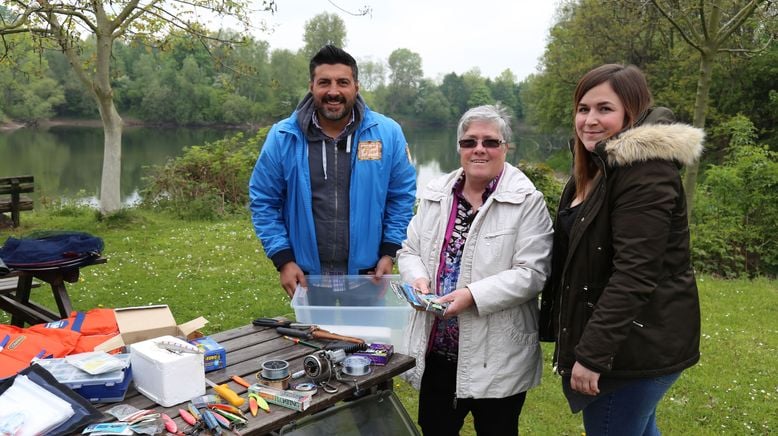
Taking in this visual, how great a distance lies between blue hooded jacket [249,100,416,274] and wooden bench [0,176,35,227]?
774 cm

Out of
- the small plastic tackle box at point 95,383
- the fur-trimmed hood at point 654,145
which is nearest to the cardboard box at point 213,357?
the small plastic tackle box at point 95,383

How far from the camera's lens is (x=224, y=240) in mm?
8812

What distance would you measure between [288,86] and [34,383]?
4580cm

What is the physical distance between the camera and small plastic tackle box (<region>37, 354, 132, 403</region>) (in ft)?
6.94

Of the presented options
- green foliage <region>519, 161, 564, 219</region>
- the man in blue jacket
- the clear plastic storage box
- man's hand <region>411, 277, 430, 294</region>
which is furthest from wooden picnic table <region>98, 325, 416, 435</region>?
green foliage <region>519, 161, 564, 219</region>

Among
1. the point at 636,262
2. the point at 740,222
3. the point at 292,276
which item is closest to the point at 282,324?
the point at 292,276

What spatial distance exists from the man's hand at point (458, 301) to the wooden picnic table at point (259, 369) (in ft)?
1.23

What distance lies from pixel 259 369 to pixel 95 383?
24.6 inches

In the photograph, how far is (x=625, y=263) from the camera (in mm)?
1949

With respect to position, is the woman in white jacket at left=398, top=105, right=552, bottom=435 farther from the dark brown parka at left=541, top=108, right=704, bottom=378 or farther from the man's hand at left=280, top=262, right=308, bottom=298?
the man's hand at left=280, top=262, right=308, bottom=298

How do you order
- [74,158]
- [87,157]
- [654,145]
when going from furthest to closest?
[87,157]
[74,158]
[654,145]

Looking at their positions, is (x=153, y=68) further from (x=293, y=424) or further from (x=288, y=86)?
(x=293, y=424)

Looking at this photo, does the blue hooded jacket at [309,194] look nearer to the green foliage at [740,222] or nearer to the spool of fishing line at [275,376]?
the spool of fishing line at [275,376]

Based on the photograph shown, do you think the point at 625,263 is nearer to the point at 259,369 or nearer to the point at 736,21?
the point at 259,369
